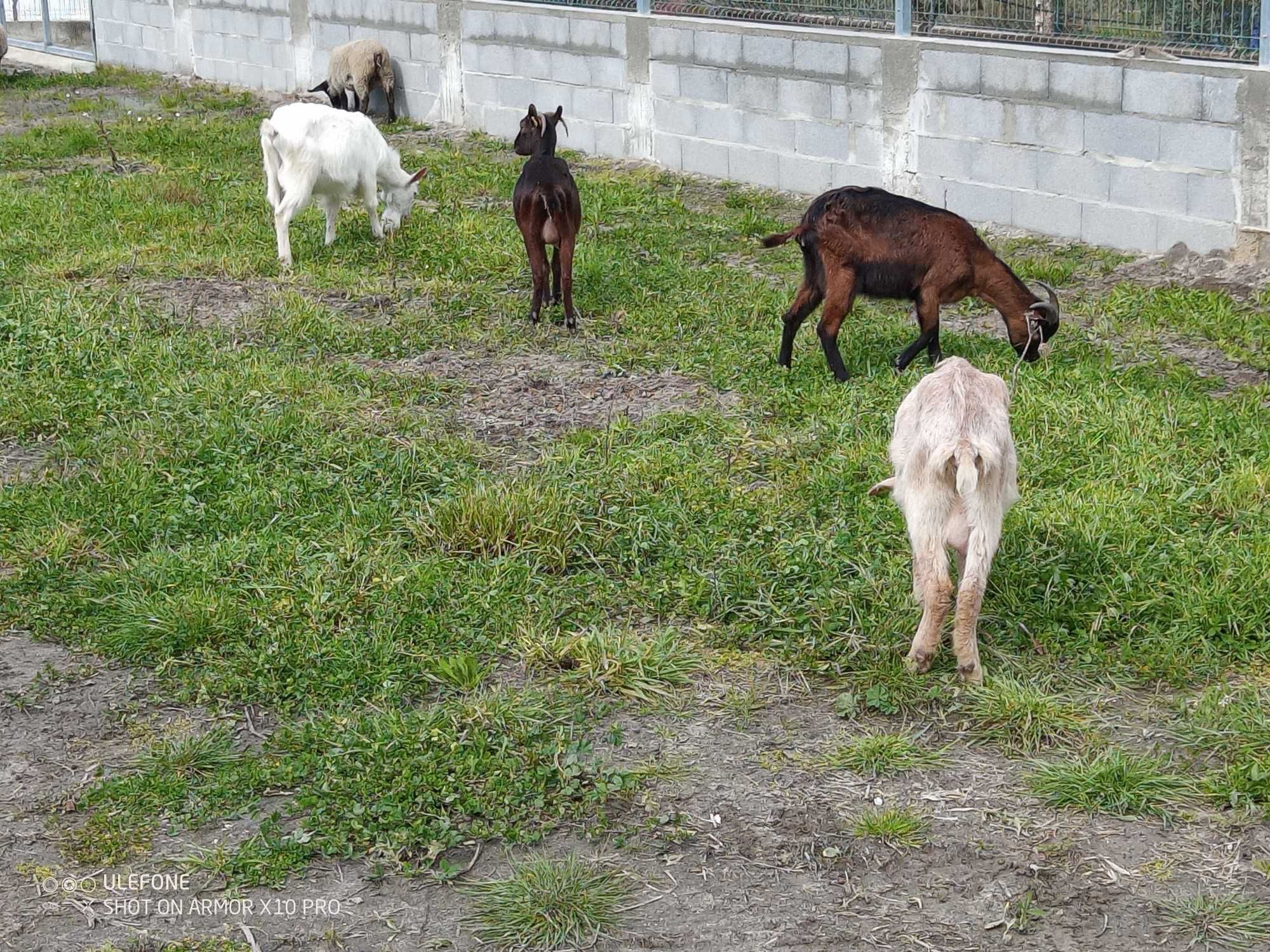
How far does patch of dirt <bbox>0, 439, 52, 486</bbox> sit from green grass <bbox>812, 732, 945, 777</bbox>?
12.1 feet

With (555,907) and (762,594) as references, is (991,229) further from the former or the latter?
(555,907)

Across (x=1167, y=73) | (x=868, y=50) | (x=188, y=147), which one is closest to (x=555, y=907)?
(x=1167, y=73)

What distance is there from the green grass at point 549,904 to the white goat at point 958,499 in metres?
1.37

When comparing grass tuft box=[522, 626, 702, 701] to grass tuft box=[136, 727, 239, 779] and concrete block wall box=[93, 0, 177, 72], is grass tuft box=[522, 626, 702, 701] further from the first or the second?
concrete block wall box=[93, 0, 177, 72]

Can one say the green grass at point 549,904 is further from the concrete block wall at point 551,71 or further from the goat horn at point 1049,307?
the concrete block wall at point 551,71

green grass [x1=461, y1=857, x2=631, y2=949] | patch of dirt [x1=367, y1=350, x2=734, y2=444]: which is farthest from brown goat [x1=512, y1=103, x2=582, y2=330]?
green grass [x1=461, y1=857, x2=631, y2=949]

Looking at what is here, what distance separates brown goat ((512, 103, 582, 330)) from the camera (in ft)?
26.1

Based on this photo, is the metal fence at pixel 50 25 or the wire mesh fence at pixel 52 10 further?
the wire mesh fence at pixel 52 10

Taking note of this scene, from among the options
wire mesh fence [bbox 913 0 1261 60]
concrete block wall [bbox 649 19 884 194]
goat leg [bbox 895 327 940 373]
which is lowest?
goat leg [bbox 895 327 940 373]

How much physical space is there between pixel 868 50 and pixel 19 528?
7240mm

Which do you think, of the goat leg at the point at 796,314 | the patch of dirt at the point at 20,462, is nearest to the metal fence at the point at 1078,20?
the goat leg at the point at 796,314

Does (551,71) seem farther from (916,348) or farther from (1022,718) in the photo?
(1022,718)

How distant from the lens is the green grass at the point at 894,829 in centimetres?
383

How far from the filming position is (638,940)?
11.4 ft
